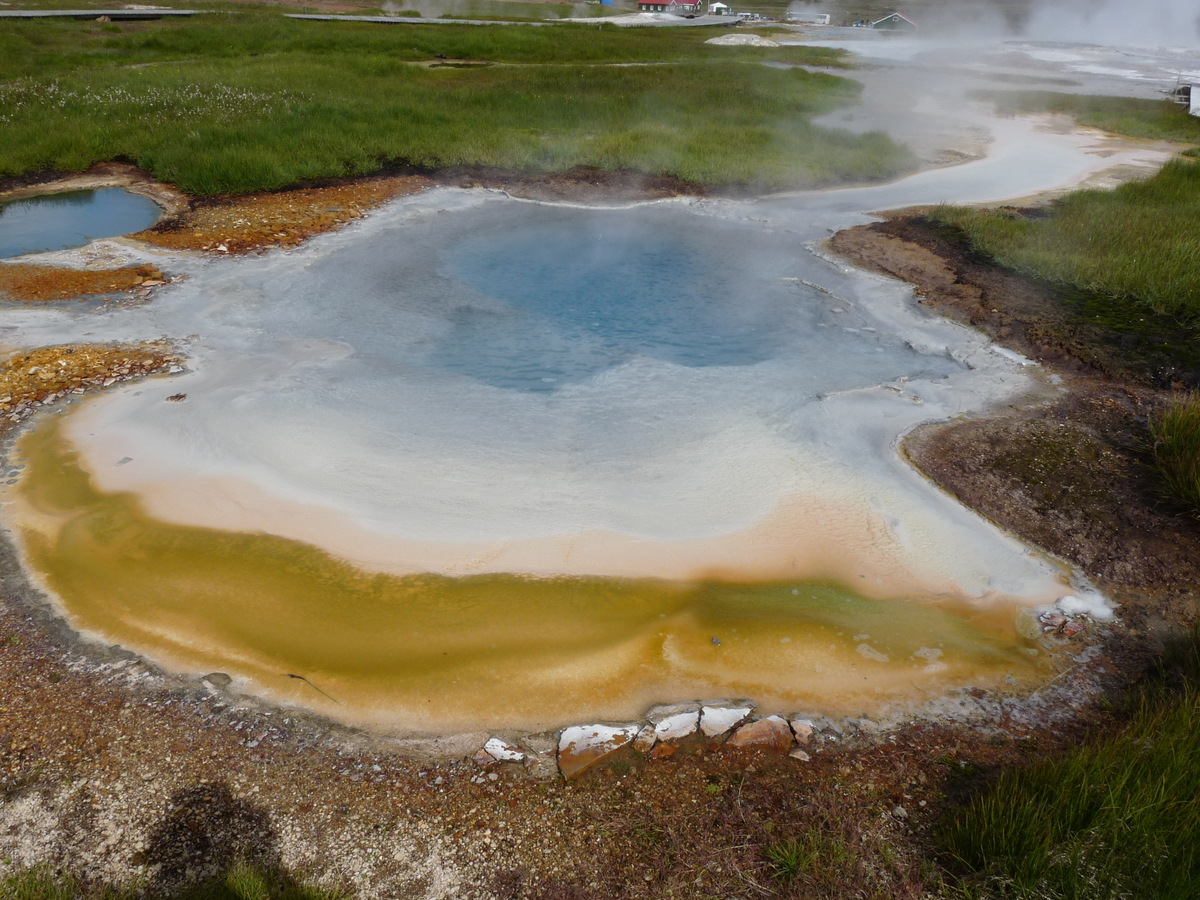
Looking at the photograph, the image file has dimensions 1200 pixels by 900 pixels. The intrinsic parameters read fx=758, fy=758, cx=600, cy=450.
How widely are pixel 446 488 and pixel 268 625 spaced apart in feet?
5.61

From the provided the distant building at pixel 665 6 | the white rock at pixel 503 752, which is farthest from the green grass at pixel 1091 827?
the distant building at pixel 665 6

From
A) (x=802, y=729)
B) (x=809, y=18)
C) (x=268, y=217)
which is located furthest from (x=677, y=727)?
(x=809, y=18)

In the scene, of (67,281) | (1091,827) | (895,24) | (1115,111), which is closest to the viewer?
(1091,827)

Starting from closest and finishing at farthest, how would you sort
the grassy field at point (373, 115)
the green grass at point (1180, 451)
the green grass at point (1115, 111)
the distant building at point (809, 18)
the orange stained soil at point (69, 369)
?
1. the green grass at point (1180, 451)
2. the orange stained soil at point (69, 369)
3. the grassy field at point (373, 115)
4. the green grass at point (1115, 111)
5. the distant building at point (809, 18)

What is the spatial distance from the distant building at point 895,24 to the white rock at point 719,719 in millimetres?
59948

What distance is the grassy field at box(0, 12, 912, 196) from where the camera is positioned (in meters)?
13.2

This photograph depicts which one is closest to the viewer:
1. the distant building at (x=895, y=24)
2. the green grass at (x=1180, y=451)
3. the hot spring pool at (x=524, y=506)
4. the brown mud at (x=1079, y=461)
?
the hot spring pool at (x=524, y=506)

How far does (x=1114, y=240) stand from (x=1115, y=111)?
15773 millimetres

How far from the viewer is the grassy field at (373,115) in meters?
13.2

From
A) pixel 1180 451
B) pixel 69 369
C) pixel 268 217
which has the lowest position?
pixel 1180 451

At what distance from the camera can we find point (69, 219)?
11258 mm

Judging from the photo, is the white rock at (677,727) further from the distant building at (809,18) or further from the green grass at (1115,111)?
the distant building at (809,18)

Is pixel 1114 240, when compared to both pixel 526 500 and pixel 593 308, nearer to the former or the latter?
pixel 593 308

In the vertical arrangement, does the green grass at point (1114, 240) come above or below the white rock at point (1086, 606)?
above
